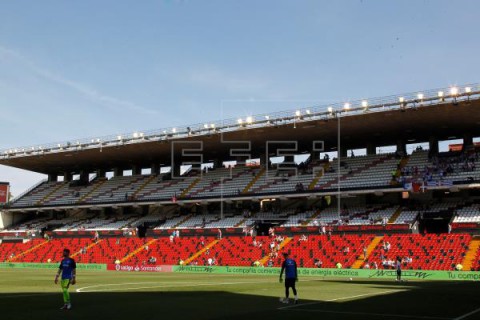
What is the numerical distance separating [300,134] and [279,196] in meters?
7.77

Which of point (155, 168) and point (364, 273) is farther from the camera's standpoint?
point (155, 168)

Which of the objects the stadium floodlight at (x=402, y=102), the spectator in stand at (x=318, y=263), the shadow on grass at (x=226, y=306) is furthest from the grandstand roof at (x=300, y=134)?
the shadow on grass at (x=226, y=306)

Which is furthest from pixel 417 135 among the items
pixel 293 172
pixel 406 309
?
pixel 406 309

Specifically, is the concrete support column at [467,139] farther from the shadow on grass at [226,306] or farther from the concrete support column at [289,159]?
the shadow on grass at [226,306]

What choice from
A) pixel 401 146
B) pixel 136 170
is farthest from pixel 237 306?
pixel 136 170

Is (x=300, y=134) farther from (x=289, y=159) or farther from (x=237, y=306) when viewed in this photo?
(x=237, y=306)

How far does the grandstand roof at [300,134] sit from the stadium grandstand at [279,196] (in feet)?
0.49

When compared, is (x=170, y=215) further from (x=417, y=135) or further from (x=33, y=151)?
(x=417, y=135)

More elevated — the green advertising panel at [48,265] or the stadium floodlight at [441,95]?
the stadium floodlight at [441,95]

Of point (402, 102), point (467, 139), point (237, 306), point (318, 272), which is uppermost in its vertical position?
point (402, 102)

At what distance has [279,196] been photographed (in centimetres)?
6850

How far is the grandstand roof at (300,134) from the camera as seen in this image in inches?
2254

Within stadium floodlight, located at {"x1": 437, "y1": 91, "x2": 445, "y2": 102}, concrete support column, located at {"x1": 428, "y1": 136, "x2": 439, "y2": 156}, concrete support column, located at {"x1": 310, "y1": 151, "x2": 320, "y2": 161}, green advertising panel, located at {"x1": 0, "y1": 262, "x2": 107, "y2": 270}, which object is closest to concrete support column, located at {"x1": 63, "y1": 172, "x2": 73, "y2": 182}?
green advertising panel, located at {"x1": 0, "y1": 262, "x2": 107, "y2": 270}

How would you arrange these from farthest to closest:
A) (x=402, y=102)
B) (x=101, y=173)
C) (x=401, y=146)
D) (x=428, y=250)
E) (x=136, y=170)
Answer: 1. (x=101, y=173)
2. (x=136, y=170)
3. (x=401, y=146)
4. (x=402, y=102)
5. (x=428, y=250)
